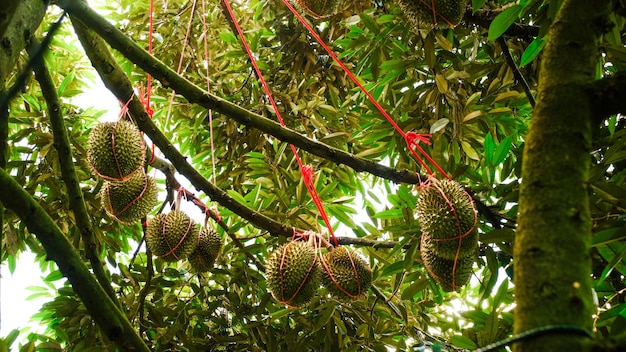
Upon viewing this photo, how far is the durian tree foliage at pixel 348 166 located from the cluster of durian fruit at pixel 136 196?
69 millimetres

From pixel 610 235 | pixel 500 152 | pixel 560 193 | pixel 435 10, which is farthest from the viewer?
pixel 500 152

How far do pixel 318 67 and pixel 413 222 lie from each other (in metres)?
1.04

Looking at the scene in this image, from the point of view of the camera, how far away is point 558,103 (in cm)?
56

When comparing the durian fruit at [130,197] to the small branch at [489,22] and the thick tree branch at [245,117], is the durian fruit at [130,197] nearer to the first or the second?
the thick tree branch at [245,117]

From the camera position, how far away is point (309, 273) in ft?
4.04

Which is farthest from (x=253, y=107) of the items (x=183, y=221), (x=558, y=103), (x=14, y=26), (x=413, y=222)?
(x=558, y=103)

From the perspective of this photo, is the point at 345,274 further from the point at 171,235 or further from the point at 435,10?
the point at 435,10

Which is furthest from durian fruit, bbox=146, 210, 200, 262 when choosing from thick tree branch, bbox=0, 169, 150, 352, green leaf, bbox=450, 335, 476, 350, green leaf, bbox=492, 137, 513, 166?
green leaf, bbox=492, 137, 513, 166

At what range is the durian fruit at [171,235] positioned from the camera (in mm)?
1415

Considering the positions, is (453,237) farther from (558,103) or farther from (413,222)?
(558,103)

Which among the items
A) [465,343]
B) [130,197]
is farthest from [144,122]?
[465,343]

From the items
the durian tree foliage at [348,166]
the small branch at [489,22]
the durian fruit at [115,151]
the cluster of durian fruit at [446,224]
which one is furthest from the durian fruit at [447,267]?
the durian fruit at [115,151]

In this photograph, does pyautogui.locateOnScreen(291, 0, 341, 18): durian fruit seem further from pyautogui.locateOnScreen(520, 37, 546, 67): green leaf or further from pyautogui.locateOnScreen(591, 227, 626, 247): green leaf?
pyautogui.locateOnScreen(591, 227, 626, 247): green leaf

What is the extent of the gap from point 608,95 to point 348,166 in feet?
2.44
